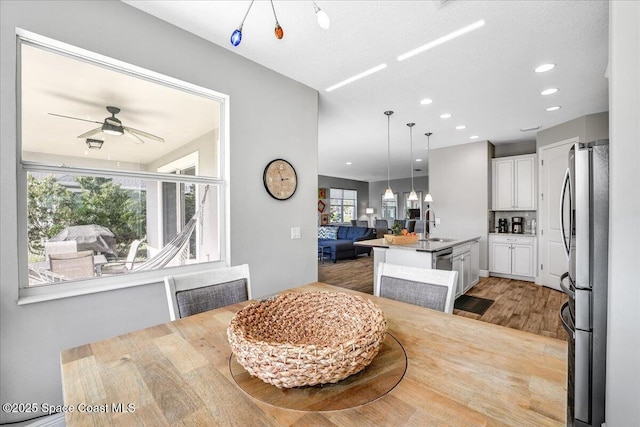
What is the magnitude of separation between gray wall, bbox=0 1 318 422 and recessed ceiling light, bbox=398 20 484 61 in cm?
112

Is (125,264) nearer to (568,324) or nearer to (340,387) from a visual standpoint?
(340,387)

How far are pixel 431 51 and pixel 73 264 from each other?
3.15 meters

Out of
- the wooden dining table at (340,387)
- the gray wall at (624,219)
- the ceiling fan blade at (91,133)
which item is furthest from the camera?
the ceiling fan blade at (91,133)

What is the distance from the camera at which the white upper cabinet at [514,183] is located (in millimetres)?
5230

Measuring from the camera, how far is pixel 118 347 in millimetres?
978

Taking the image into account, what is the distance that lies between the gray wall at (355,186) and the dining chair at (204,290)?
934 cm

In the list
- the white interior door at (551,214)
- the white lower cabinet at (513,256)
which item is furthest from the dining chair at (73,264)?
the white lower cabinet at (513,256)

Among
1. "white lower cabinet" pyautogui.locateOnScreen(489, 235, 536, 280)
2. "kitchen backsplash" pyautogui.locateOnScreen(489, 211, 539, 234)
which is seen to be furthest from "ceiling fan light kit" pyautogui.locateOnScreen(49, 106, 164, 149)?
"kitchen backsplash" pyautogui.locateOnScreen(489, 211, 539, 234)

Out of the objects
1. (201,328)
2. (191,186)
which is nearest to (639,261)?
(201,328)

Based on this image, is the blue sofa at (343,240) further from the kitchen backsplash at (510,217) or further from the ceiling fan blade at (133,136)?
the ceiling fan blade at (133,136)

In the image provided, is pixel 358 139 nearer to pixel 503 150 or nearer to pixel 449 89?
pixel 449 89

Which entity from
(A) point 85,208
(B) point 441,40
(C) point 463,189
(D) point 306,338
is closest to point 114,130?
(A) point 85,208

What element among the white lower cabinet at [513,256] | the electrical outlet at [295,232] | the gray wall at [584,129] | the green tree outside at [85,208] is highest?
the gray wall at [584,129]

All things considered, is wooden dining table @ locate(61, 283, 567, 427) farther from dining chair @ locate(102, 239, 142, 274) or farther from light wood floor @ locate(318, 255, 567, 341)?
light wood floor @ locate(318, 255, 567, 341)
